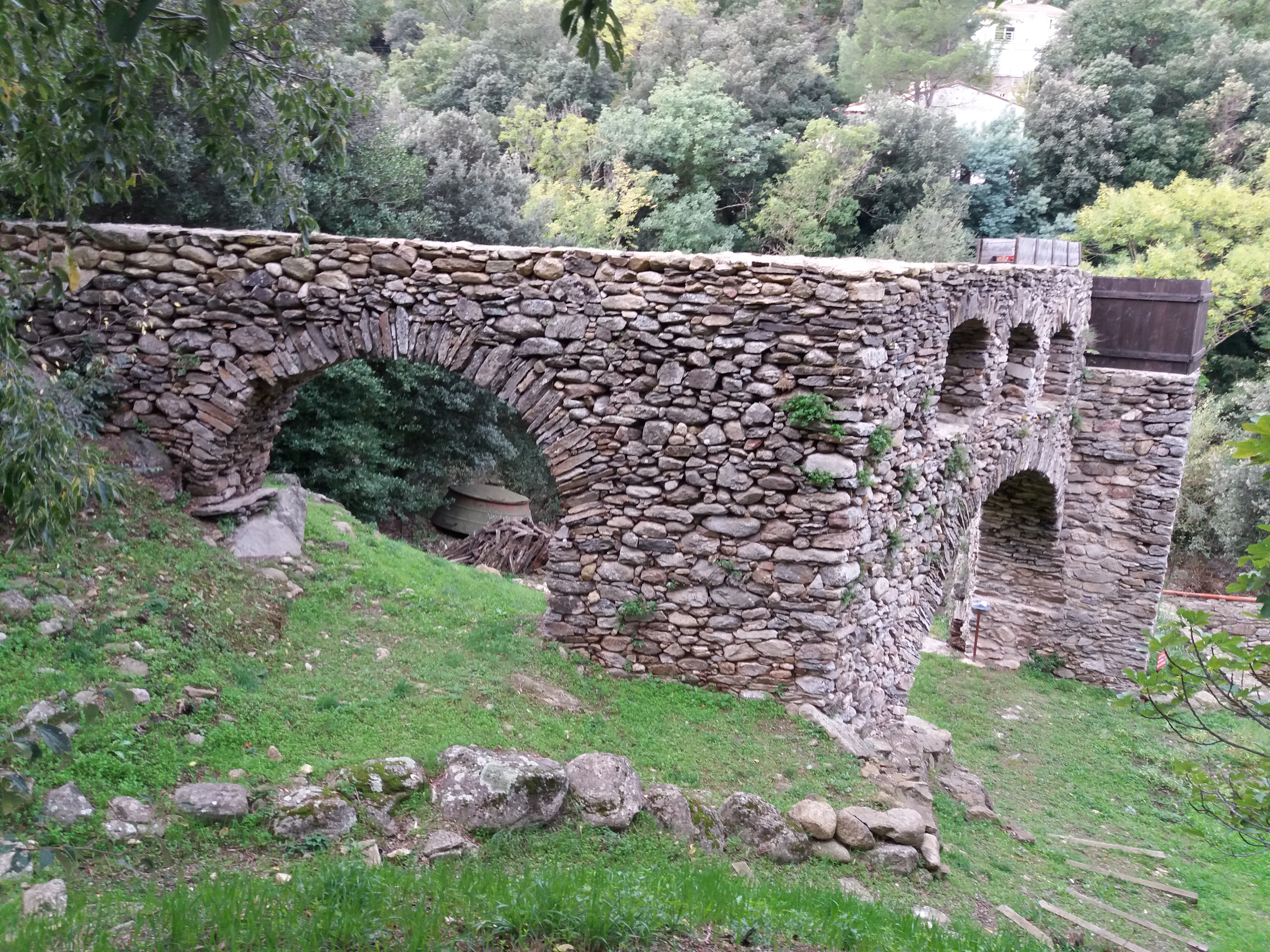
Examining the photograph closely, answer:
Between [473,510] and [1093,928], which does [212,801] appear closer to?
[1093,928]

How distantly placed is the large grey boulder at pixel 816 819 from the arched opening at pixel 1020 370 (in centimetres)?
626

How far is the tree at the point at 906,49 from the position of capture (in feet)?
102

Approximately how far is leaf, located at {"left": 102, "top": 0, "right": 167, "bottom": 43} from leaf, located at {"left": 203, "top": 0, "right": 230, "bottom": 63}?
0.10 meters

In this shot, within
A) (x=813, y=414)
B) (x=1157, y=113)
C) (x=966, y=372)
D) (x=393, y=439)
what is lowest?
(x=393, y=439)

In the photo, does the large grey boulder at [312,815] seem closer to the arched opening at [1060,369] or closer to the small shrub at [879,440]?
the small shrub at [879,440]

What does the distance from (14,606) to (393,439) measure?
24.8 feet

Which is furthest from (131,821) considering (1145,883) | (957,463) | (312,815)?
(1145,883)

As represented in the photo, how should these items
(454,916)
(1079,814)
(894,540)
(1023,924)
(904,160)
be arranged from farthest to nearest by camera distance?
(904,160)
(1079,814)
(894,540)
(1023,924)
(454,916)

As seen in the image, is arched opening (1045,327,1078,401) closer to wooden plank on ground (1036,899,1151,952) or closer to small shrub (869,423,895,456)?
small shrub (869,423,895,456)

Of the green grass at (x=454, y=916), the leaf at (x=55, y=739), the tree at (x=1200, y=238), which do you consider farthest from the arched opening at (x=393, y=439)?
the tree at (x=1200, y=238)

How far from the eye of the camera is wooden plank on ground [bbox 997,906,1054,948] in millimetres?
5875

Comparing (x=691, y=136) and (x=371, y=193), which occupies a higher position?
(x=691, y=136)

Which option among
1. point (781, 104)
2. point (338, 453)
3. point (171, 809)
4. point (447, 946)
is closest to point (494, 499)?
point (338, 453)

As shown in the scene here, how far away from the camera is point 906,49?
32000mm
